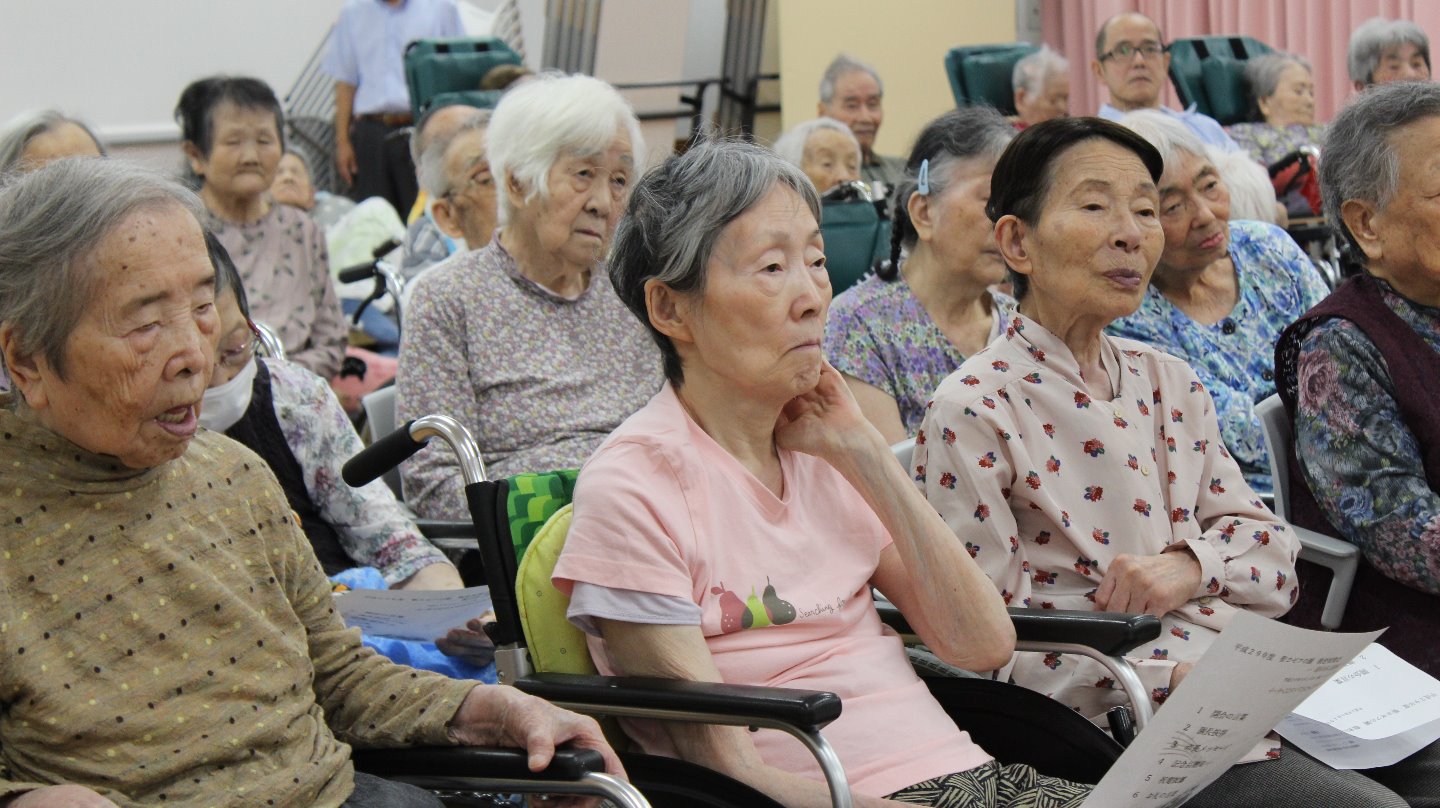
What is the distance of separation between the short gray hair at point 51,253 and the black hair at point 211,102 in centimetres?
284

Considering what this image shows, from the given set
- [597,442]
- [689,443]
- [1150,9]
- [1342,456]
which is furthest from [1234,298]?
[1150,9]

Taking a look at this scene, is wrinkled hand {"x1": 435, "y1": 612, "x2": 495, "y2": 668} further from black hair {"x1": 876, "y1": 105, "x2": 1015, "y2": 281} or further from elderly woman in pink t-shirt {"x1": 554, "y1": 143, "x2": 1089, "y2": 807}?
black hair {"x1": 876, "y1": 105, "x2": 1015, "y2": 281}

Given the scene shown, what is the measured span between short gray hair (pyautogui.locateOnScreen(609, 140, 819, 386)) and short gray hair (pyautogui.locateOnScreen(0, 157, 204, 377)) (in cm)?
64

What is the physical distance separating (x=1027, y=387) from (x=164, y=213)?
1.16 meters

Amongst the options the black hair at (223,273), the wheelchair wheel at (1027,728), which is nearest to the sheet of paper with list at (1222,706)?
the wheelchair wheel at (1027,728)

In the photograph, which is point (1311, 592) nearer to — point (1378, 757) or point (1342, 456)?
point (1342, 456)

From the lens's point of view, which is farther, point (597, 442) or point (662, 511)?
point (597, 442)

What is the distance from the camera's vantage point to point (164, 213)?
148 centimetres

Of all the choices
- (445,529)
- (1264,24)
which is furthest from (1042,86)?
(445,529)

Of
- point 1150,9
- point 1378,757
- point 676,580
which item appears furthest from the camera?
point 1150,9

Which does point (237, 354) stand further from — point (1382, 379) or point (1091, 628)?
point (1382, 379)

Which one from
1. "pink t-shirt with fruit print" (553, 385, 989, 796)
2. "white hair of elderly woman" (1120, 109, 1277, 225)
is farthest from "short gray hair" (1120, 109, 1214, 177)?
"pink t-shirt with fruit print" (553, 385, 989, 796)

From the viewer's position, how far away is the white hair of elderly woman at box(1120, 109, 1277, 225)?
3.04 metres

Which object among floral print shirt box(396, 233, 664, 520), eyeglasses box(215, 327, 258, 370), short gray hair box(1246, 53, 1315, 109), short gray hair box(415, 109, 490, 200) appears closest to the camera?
eyeglasses box(215, 327, 258, 370)
